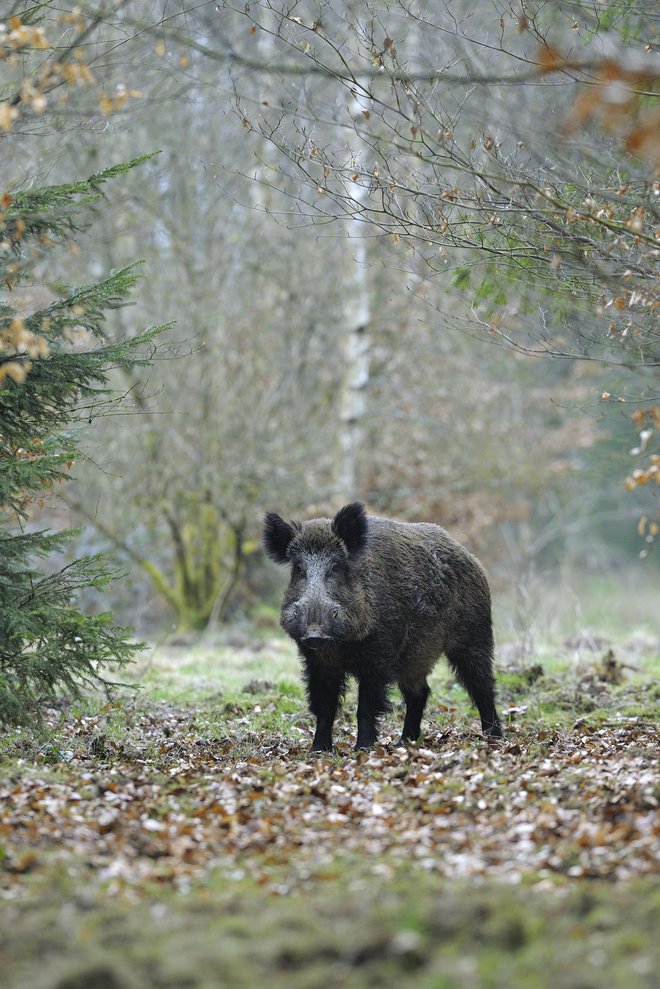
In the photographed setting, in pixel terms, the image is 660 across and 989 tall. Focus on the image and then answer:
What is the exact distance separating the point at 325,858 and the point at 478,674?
Result: 466 centimetres

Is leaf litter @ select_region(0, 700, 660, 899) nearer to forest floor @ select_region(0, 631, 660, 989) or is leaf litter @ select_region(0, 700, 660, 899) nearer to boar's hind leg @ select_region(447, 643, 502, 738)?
forest floor @ select_region(0, 631, 660, 989)

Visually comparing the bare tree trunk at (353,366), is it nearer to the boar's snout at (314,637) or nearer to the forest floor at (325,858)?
the forest floor at (325,858)

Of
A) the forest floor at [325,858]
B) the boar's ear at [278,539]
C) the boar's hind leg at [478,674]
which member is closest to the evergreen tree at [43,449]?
the forest floor at [325,858]

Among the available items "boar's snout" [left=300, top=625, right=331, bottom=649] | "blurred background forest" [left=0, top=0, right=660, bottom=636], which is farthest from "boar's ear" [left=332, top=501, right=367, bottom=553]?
"blurred background forest" [left=0, top=0, right=660, bottom=636]

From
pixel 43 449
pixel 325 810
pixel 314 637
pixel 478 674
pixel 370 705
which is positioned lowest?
pixel 325 810

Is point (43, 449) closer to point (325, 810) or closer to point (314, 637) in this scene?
point (314, 637)

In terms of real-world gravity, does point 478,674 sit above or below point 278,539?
below

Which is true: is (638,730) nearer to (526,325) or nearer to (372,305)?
(526,325)

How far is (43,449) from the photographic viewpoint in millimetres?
8102

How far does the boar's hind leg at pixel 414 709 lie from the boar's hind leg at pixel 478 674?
41 cm

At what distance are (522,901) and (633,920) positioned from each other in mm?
459

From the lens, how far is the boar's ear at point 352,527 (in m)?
8.92

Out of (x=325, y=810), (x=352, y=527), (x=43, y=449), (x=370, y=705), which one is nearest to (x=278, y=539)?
(x=352, y=527)

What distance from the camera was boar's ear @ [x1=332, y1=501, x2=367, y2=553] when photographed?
8922mm
